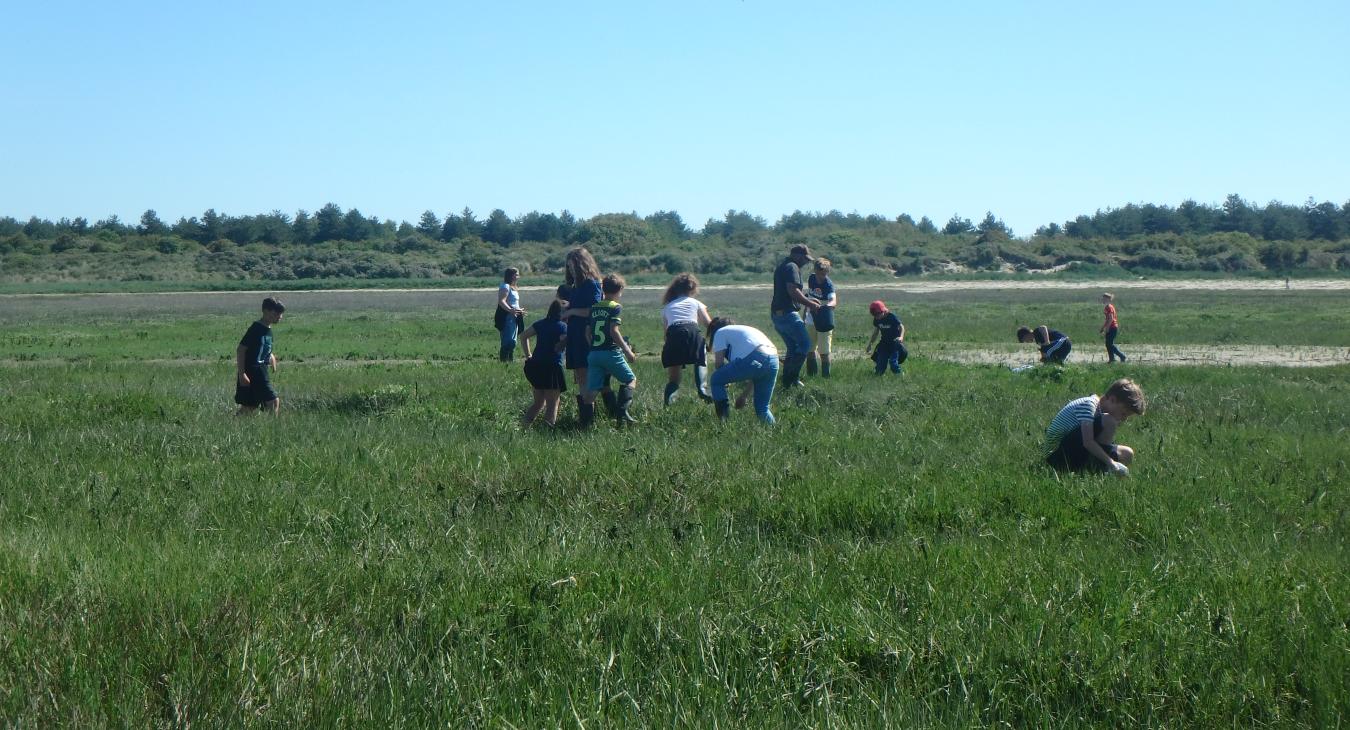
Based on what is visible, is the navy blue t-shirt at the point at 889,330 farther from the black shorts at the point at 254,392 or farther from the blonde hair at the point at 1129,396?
the black shorts at the point at 254,392

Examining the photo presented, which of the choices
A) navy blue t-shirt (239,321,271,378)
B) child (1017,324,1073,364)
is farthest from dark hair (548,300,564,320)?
child (1017,324,1073,364)

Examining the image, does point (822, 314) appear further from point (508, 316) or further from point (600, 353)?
point (600, 353)

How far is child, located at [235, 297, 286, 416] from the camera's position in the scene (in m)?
11.2

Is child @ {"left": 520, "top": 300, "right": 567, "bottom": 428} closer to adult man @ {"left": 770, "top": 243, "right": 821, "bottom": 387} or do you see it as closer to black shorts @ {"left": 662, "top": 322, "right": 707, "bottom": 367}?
black shorts @ {"left": 662, "top": 322, "right": 707, "bottom": 367}

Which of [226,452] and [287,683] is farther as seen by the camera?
[226,452]

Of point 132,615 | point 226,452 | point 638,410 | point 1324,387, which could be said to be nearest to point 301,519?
point 132,615

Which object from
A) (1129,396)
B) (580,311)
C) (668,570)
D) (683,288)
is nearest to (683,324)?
(683,288)

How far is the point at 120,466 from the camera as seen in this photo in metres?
8.16

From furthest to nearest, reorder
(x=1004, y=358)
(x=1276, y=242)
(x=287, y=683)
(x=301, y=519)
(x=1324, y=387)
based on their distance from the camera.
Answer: (x=1276, y=242)
(x=1004, y=358)
(x=1324, y=387)
(x=301, y=519)
(x=287, y=683)

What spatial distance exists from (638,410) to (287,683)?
7722mm

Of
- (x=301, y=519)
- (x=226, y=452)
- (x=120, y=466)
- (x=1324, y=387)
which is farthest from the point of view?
(x=1324, y=387)

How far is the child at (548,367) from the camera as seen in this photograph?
35.4ft

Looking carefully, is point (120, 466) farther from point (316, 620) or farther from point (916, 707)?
point (916, 707)

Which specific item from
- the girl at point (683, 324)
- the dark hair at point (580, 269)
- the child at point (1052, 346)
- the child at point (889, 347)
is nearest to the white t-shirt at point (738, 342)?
the girl at point (683, 324)
